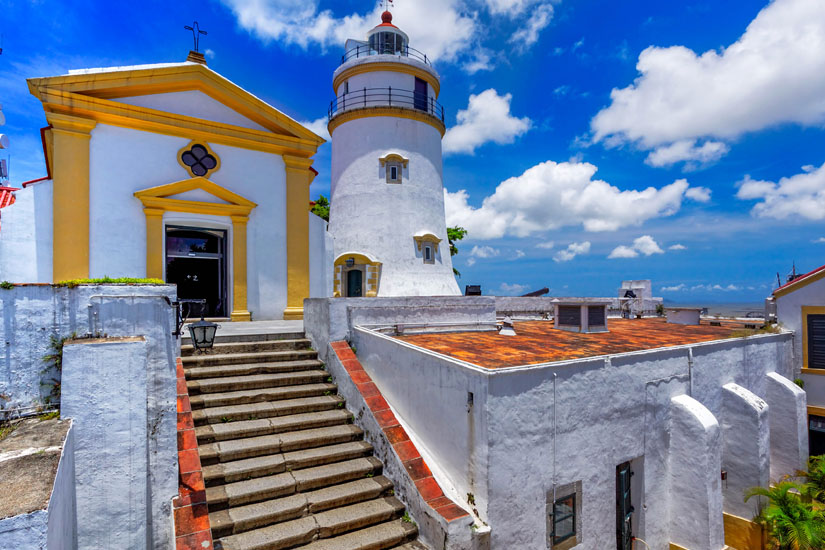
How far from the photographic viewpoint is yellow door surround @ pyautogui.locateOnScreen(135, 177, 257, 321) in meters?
11.6

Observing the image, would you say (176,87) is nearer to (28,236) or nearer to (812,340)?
(28,236)

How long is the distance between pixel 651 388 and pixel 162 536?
7901 millimetres

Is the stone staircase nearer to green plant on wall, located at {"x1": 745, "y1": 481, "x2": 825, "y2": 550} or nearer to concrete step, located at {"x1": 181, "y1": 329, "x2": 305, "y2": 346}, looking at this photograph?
concrete step, located at {"x1": 181, "y1": 329, "x2": 305, "y2": 346}

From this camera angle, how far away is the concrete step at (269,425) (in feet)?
21.2

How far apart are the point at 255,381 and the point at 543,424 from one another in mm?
5148

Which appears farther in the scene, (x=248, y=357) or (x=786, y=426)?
(x=786, y=426)

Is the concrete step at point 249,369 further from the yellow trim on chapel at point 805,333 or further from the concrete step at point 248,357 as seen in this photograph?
the yellow trim on chapel at point 805,333

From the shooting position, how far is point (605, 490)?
6.54 m

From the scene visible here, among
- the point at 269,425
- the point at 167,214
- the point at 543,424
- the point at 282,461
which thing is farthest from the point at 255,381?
the point at 167,214

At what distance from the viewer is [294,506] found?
5641 mm

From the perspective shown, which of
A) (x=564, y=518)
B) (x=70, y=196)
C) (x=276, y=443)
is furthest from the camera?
(x=70, y=196)

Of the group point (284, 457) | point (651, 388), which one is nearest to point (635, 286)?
point (651, 388)

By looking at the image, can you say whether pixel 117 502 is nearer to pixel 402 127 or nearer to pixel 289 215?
pixel 289 215

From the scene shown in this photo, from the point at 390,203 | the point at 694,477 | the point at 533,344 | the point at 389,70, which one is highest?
the point at 389,70
